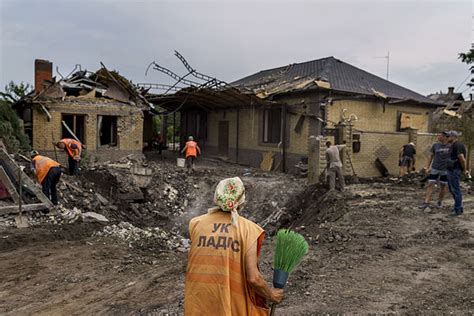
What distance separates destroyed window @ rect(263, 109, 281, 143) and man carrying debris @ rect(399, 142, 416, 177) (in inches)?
206

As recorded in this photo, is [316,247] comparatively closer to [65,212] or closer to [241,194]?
[241,194]

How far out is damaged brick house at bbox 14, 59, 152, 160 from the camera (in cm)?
1578

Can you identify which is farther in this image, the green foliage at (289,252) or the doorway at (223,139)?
Result: the doorway at (223,139)

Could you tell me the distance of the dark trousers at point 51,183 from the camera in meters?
8.77

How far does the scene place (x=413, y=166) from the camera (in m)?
15.4

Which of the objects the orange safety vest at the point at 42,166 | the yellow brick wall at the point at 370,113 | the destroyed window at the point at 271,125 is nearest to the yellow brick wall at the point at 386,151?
the yellow brick wall at the point at 370,113

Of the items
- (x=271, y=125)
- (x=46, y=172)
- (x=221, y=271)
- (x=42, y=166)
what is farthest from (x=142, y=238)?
(x=271, y=125)

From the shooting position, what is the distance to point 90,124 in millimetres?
16609

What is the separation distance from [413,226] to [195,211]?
22.5 ft

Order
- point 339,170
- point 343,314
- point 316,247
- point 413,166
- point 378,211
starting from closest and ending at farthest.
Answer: point 343,314 → point 316,247 → point 378,211 → point 339,170 → point 413,166

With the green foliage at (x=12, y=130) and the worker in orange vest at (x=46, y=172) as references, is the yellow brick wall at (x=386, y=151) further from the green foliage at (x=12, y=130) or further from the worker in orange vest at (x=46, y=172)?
the green foliage at (x=12, y=130)

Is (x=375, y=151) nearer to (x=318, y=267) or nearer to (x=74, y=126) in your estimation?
(x=318, y=267)

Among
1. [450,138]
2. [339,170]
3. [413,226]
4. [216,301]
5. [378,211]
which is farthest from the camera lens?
[339,170]

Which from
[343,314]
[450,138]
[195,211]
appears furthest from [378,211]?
[195,211]
